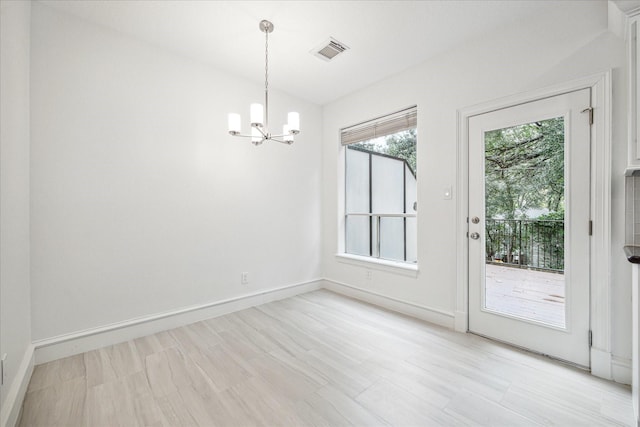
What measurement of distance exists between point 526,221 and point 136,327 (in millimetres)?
3574

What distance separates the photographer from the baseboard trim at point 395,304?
107 inches

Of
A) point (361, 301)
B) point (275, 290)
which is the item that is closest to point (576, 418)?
point (361, 301)

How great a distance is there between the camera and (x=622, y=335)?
1.81 m

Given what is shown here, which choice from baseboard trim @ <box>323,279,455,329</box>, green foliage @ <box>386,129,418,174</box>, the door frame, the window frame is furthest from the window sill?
green foliage @ <box>386,129,418,174</box>

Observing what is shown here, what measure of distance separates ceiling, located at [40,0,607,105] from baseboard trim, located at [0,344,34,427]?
2652 mm

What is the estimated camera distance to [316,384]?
6.00 ft

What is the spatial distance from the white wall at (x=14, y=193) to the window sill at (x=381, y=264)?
3065 millimetres

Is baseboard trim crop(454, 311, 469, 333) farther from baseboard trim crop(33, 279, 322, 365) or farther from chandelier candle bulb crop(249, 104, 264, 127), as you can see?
chandelier candle bulb crop(249, 104, 264, 127)

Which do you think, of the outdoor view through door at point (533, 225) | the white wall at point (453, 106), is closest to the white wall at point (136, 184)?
the white wall at point (453, 106)

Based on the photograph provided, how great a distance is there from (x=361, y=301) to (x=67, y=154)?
331cm

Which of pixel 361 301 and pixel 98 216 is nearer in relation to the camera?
pixel 98 216

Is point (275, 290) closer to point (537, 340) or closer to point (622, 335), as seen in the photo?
point (537, 340)

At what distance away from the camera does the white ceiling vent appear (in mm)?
2580

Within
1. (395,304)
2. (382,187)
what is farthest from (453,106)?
(395,304)
